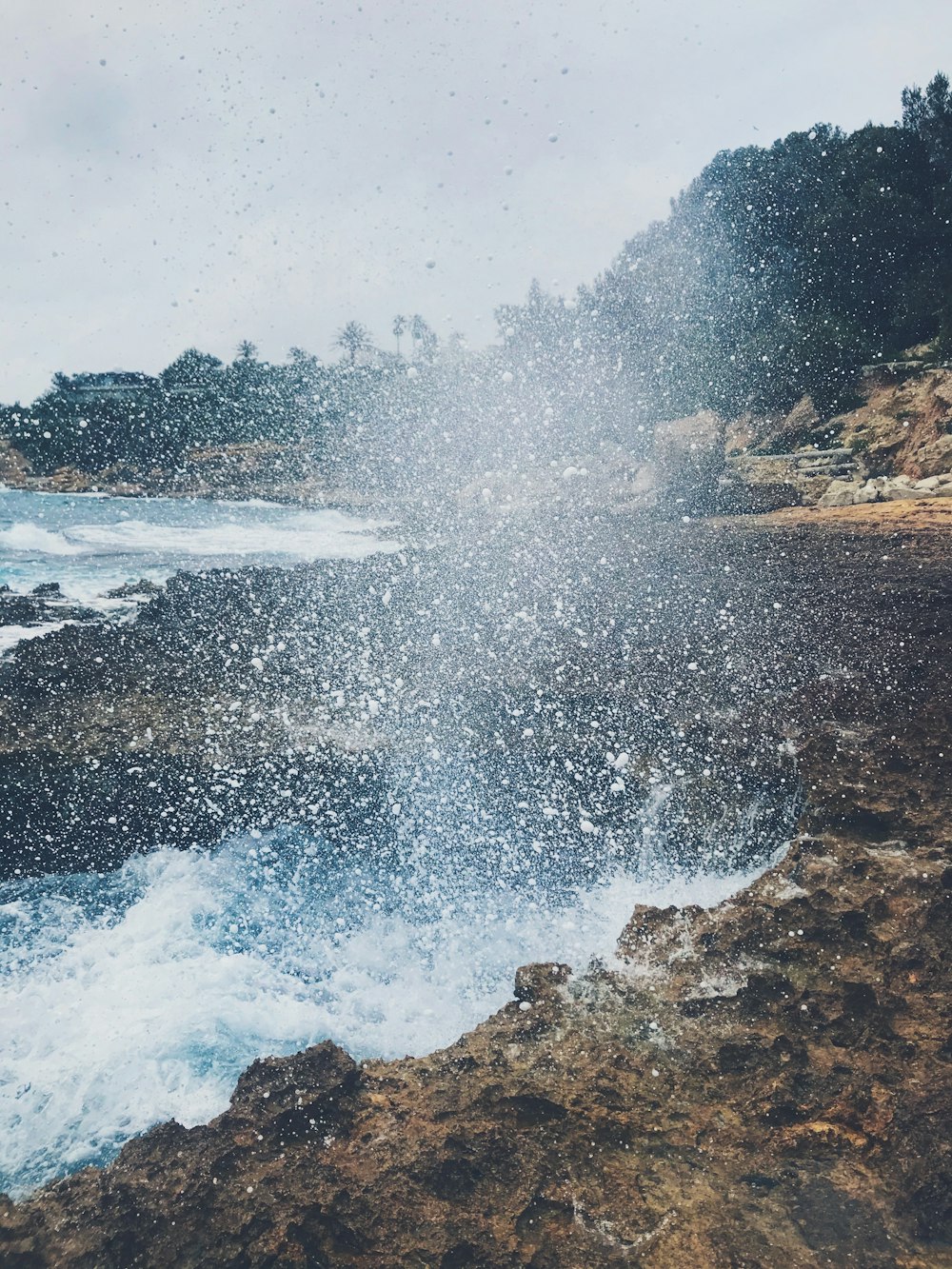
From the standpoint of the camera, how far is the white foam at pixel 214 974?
10.6ft

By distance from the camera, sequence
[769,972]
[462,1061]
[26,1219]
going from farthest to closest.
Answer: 1. [769,972]
2. [462,1061]
3. [26,1219]

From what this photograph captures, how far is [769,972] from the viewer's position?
3006mm

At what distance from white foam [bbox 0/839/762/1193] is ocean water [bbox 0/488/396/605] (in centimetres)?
758

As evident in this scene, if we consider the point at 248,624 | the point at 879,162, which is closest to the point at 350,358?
the point at 879,162

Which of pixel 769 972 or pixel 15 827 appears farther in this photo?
pixel 15 827

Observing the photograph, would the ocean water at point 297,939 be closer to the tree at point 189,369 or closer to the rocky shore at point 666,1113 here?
the rocky shore at point 666,1113

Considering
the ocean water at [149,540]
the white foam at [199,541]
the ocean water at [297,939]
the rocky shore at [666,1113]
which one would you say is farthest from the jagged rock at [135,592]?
the ocean water at [297,939]

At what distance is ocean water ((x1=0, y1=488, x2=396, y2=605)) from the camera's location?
50.1 feet

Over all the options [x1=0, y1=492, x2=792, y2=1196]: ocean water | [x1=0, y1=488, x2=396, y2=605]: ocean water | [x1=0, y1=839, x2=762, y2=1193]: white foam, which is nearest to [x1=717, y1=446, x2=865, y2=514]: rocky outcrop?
[x1=0, y1=488, x2=396, y2=605]: ocean water

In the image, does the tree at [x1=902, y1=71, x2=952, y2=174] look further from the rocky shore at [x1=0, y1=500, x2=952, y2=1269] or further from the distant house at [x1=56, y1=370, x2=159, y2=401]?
the distant house at [x1=56, y1=370, x2=159, y2=401]

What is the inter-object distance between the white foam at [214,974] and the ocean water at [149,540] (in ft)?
24.9

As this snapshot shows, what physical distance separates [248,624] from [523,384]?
3729 centimetres

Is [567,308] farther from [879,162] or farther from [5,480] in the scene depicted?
[5,480]

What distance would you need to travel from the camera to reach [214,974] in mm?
3902
